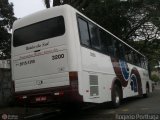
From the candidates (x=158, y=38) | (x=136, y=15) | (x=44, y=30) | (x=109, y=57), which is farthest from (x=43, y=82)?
(x=158, y=38)

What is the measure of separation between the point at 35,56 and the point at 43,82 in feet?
3.02

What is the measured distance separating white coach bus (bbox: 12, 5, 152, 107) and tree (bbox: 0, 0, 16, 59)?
35.4ft

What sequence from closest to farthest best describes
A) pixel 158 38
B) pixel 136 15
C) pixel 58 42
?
pixel 58 42 < pixel 136 15 < pixel 158 38

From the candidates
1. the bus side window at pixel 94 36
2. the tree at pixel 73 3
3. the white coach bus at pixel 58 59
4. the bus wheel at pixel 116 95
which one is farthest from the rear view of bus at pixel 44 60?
the tree at pixel 73 3

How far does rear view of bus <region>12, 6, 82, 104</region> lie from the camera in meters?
9.85

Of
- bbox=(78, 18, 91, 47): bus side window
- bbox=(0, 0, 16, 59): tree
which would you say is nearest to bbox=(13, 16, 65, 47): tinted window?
bbox=(78, 18, 91, 47): bus side window

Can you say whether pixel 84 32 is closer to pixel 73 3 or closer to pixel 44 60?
pixel 44 60

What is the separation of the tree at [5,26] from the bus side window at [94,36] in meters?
11.1

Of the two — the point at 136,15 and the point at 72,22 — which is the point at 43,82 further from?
Answer: the point at 136,15

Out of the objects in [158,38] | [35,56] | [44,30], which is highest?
[158,38]

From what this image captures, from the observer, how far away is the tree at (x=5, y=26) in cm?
2195

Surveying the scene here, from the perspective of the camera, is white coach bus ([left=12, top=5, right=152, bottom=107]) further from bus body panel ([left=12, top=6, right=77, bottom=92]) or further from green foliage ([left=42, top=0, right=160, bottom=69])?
green foliage ([left=42, top=0, right=160, bottom=69])

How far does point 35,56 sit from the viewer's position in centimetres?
1061

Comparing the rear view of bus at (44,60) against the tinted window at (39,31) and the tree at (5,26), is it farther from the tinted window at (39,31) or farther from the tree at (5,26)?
the tree at (5,26)
